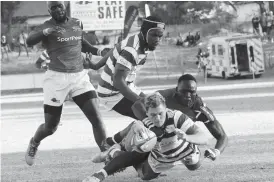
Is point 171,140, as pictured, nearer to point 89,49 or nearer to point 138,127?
point 138,127

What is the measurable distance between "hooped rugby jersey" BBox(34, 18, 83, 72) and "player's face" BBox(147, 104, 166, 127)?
5.53ft

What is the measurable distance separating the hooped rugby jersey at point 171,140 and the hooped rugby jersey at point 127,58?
0.74m

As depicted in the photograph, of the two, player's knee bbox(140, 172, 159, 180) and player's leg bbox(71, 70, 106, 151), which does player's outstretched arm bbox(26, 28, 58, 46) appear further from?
player's knee bbox(140, 172, 159, 180)

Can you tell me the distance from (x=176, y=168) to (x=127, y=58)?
1424mm

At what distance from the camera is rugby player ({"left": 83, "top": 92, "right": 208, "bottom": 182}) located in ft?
20.6

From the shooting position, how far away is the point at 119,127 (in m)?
Answer: 11.9

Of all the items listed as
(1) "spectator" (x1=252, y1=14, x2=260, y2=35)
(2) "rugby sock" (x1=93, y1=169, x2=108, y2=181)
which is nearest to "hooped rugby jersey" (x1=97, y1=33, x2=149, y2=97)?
(2) "rugby sock" (x1=93, y1=169, x2=108, y2=181)

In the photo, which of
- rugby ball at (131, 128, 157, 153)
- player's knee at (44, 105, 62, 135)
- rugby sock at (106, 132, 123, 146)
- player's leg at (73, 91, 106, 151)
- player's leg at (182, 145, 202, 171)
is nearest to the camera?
rugby ball at (131, 128, 157, 153)

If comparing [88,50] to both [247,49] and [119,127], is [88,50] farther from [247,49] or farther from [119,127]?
[247,49]

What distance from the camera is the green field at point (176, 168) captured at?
7.04m

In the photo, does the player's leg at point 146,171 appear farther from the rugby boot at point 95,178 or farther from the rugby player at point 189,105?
the rugby boot at point 95,178

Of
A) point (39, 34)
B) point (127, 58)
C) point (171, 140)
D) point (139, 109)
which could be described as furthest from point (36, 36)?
point (171, 140)

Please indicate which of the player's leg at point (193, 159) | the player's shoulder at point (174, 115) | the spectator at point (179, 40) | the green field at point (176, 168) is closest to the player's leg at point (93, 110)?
the green field at point (176, 168)

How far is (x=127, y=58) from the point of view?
7039 millimetres
